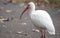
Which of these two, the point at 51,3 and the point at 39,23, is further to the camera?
the point at 51,3

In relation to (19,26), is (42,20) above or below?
above

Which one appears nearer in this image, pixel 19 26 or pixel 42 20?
pixel 42 20

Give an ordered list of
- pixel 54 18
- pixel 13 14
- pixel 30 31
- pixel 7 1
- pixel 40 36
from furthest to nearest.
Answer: pixel 7 1, pixel 13 14, pixel 54 18, pixel 30 31, pixel 40 36

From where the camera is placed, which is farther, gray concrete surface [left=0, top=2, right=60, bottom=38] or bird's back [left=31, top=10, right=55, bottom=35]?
gray concrete surface [left=0, top=2, right=60, bottom=38]

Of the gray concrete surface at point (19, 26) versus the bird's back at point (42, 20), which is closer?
the bird's back at point (42, 20)

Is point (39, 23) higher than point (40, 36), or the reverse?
point (39, 23)

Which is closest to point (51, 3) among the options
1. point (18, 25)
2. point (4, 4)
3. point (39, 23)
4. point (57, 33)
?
point (4, 4)

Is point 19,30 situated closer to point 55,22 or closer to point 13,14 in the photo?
point 55,22

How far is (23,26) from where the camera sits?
1215 cm

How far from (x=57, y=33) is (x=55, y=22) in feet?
6.81

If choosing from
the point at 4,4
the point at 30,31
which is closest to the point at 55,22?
the point at 30,31

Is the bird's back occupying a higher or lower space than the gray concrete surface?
higher

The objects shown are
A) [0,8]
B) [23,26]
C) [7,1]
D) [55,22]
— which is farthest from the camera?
[7,1]

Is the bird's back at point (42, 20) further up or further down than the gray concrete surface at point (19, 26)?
further up
